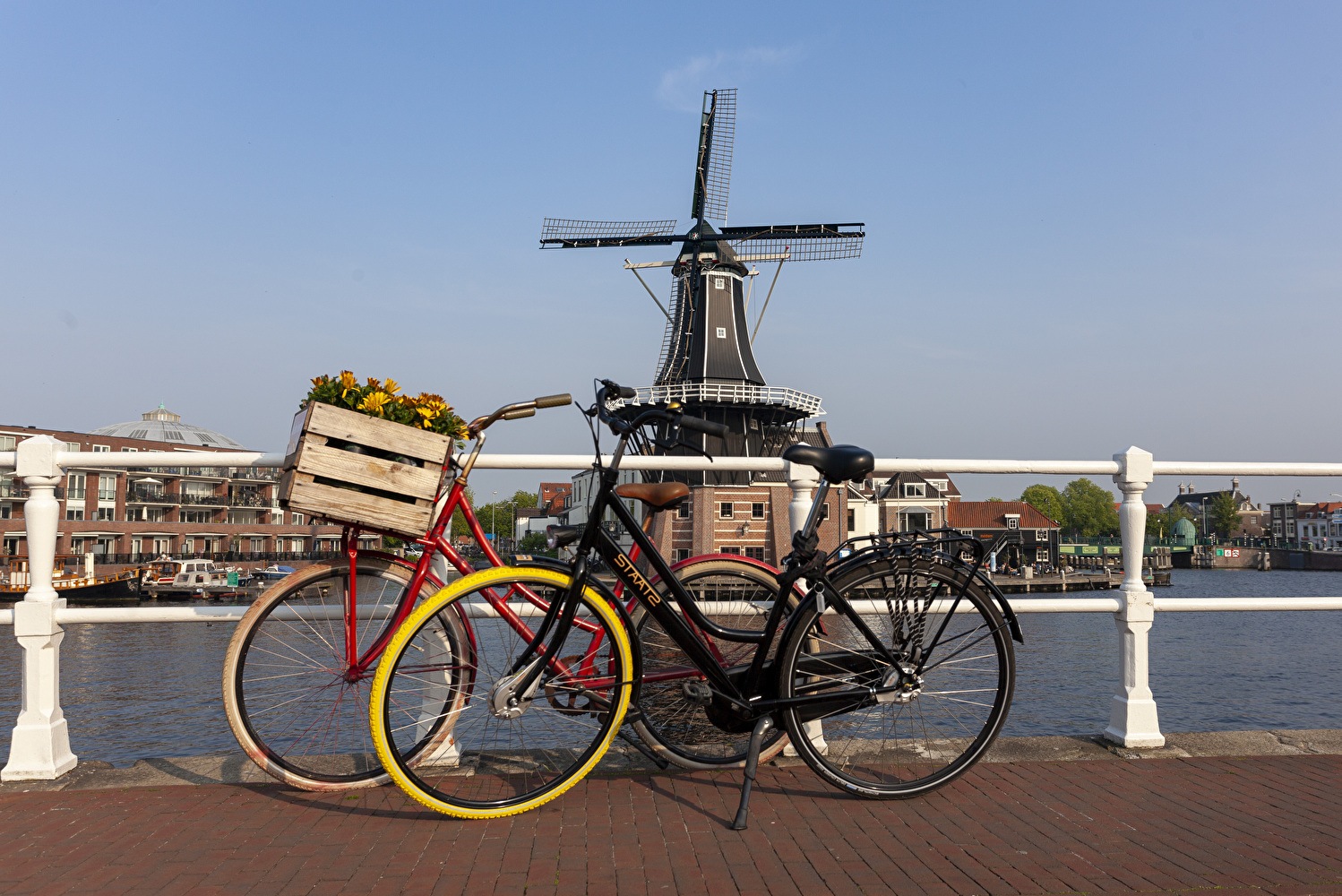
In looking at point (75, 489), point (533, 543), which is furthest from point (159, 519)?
point (533, 543)

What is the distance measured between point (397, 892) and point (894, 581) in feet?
5.95

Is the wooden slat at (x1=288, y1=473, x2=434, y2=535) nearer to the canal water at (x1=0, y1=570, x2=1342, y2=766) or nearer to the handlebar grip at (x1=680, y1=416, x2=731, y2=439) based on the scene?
the handlebar grip at (x1=680, y1=416, x2=731, y2=439)

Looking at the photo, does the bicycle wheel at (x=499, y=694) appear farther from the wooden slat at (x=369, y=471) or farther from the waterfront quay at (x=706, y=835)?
the wooden slat at (x=369, y=471)

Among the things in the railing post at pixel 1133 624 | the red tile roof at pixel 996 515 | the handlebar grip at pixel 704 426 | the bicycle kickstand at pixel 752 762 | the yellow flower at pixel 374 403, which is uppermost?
the red tile roof at pixel 996 515

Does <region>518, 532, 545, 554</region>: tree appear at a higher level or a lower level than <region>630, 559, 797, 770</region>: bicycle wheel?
lower

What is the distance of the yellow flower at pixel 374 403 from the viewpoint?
135 inches

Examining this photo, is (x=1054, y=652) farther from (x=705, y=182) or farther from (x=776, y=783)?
(x=705, y=182)

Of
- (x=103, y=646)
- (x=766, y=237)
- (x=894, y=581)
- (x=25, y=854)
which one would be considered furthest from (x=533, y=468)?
(x=766, y=237)

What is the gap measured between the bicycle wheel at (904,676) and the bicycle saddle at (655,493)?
0.55 metres

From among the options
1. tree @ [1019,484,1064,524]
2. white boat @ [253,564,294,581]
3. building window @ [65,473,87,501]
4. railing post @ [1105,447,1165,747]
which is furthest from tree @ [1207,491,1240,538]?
railing post @ [1105,447,1165,747]

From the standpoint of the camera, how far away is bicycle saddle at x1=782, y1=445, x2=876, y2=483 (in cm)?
329

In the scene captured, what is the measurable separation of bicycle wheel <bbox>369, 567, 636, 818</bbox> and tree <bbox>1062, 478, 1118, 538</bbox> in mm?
114527

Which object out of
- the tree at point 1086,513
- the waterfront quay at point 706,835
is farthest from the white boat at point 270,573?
the tree at point 1086,513

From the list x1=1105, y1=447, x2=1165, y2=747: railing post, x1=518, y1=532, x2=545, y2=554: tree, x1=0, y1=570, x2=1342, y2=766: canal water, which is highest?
x1=1105, y1=447, x2=1165, y2=747: railing post
